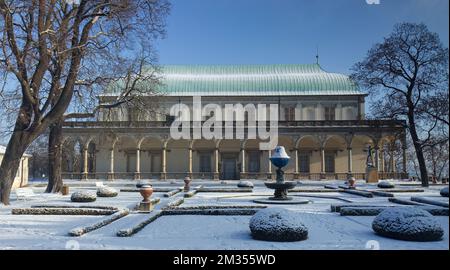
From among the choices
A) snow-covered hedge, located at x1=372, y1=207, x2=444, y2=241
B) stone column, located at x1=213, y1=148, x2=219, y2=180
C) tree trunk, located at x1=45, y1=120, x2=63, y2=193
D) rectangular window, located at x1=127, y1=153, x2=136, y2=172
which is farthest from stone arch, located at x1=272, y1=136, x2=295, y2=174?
snow-covered hedge, located at x1=372, y1=207, x2=444, y2=241

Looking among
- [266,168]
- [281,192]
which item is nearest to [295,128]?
[266,168]

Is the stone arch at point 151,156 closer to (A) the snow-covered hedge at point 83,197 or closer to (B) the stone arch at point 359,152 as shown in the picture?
(B) the stone arch at point 359,152

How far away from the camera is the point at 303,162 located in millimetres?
45750

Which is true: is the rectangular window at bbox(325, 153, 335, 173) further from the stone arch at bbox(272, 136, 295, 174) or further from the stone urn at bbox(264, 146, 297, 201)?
the stone urn at bbox(264, 146, 297, 201)

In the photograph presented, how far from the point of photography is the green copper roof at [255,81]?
4934cm

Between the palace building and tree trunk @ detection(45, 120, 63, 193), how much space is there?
51.0ft

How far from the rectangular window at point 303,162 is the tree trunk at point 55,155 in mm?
27255

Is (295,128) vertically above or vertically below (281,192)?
above

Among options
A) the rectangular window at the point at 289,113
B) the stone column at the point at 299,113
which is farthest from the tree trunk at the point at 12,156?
the stone column at the point at 299,113

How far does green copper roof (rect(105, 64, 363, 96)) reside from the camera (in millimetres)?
49344

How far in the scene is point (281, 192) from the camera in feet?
68.5

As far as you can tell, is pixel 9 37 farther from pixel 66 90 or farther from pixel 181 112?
pixel 181 112

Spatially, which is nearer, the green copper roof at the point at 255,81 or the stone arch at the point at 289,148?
the stone arch at the point at 289,148

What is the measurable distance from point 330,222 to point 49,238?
8.47m
